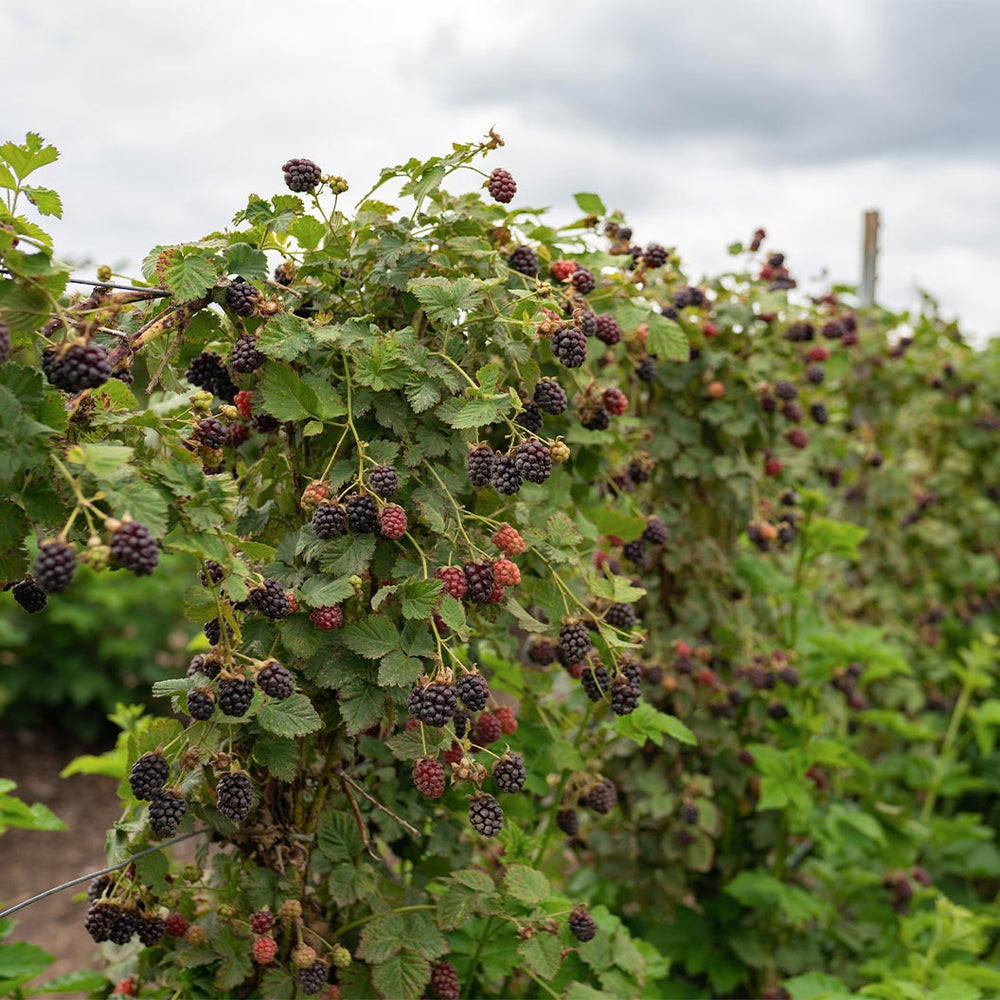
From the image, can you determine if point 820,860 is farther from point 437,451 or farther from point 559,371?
point 437,451

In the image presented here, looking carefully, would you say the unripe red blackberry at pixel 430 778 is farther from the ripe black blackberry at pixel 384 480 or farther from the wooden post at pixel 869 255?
the wooden post at pixel 869 255

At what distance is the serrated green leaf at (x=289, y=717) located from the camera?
1.55 metres

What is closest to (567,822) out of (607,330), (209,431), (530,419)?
(530,419)

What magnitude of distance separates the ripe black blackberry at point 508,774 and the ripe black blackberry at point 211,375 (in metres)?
0.79

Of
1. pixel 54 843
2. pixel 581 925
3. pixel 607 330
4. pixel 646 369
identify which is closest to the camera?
pixel 581 925

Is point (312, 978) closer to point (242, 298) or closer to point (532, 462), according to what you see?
point (532, 462)

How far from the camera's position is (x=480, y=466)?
1.60 meters

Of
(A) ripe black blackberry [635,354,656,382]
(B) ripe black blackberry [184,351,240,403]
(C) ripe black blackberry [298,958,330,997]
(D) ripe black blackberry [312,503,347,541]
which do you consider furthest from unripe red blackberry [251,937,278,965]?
(A) ripe black blackberry [635,354,656,382]

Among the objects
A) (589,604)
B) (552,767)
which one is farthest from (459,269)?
(552,767)

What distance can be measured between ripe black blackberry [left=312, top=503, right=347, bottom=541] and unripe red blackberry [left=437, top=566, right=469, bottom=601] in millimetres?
177

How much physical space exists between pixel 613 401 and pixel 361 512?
0.72m

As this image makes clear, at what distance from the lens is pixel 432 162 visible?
1790mm

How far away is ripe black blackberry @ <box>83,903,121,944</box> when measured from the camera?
1.64 metres

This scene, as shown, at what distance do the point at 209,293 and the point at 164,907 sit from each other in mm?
1067
